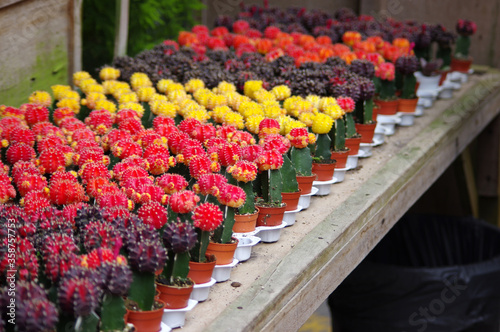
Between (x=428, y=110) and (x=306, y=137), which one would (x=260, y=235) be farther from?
(x=428, y=110)

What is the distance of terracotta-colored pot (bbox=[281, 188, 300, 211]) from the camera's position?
170 cm

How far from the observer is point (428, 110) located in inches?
120

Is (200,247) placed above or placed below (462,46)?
below

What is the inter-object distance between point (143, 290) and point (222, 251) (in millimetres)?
308

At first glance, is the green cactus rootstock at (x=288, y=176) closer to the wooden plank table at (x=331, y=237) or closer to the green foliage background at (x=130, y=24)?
the wooden plank table at (x=331, y=237)

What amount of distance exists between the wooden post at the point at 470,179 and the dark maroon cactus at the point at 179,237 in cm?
261

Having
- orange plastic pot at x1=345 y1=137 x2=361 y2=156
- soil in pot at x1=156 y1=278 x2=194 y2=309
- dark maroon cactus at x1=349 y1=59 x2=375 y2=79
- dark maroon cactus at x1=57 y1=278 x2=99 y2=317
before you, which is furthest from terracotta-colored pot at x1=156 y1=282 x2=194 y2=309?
dark maroon cactus at x1=349 y1=59 x2=375 y2=79

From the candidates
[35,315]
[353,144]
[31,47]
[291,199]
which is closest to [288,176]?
[291,199]

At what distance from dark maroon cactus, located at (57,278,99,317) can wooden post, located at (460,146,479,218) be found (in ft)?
9.38

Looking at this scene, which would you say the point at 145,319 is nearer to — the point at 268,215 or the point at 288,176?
the point at 268,215

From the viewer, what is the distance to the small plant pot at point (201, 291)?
4.17 ft

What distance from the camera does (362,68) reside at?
2.56 metres

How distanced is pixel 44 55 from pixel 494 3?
10.3 feet

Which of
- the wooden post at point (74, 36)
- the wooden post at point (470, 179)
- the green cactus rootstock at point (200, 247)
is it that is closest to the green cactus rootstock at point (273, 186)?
the green cactus rootstock at point (200, 247)
